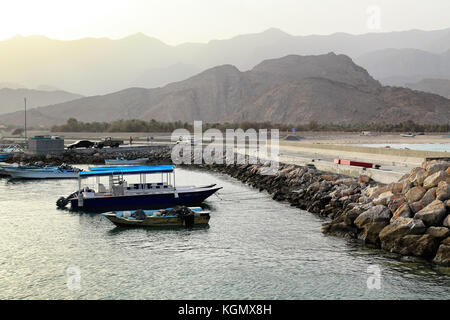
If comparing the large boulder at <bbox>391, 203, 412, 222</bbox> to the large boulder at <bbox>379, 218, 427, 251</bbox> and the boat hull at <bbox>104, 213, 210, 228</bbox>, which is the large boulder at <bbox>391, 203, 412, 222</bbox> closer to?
the large boulder at <bbox>379, 218, 427, 251</bbox>

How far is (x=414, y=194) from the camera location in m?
27.2

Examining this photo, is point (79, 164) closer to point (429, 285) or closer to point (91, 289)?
point (91, 289)

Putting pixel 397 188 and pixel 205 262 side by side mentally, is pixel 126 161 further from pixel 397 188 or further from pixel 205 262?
pixel 205 262

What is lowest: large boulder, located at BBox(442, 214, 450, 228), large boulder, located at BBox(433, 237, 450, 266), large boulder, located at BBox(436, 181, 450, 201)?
large boulder, located at BBox(433, 237, 450, 266)

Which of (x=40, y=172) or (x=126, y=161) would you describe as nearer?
(x=40, y=172)

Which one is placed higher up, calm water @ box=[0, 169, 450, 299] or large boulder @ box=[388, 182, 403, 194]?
large boulder @ box=[388, 182, 403, 194]

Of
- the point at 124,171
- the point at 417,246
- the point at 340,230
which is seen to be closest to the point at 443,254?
the point at 417,246

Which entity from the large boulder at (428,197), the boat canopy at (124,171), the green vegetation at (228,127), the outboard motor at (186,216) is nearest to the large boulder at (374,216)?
the large boulder at (428,197)

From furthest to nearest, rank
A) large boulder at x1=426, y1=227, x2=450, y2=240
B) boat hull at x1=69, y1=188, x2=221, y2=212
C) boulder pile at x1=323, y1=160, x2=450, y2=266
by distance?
boat hull at x1=69, y1=188, x2=221, y2=212 → boulder pile at x1=323, y1=160, x2=450, y2=266 → large boulder at x1=426, y1=227, x2=450, y2=240

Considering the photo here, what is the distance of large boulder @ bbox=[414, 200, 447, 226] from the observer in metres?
24.3

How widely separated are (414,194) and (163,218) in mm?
15278

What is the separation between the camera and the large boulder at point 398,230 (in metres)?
24.2

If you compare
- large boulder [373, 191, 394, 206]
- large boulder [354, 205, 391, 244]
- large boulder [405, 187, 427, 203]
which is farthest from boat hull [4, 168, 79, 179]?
large boulder [405, 187, 427, 203]

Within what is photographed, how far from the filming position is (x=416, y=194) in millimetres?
27125
